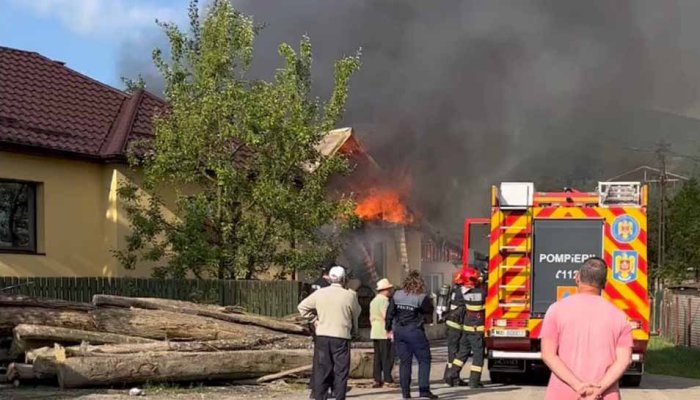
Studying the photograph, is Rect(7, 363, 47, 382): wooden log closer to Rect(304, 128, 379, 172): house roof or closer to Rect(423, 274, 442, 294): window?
Rect(304, 128, 379, 172): house roof

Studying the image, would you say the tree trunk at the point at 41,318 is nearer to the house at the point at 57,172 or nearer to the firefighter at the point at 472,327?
the firefighter at the point at 472,327

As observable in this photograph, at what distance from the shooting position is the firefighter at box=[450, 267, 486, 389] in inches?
508

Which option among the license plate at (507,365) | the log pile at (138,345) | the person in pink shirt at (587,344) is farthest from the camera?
the license plate at (507,365)

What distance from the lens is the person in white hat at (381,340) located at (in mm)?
12672

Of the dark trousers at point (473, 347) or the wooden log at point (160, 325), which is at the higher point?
the wooden log at point (160, 325)

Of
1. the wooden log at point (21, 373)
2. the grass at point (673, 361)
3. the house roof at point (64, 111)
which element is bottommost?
the grass at point (673, 361)

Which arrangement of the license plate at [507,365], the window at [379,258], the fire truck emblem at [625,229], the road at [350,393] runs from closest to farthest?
the road at [350,393], the fire truck emblem at [625,229], the license plate at [507,365], the window at [379,258]

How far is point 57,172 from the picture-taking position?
18578 mm

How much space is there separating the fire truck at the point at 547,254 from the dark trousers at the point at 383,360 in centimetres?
142

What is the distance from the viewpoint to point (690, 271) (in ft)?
114

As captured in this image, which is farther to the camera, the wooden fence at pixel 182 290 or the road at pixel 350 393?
Answer: the wooden fence at pixel 182 290

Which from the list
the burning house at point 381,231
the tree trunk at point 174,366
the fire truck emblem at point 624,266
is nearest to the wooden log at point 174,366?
the tree trunk at point 174,366

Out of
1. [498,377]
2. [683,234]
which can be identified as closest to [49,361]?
[498,377]

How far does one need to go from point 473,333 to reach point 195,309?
3.90 meters
